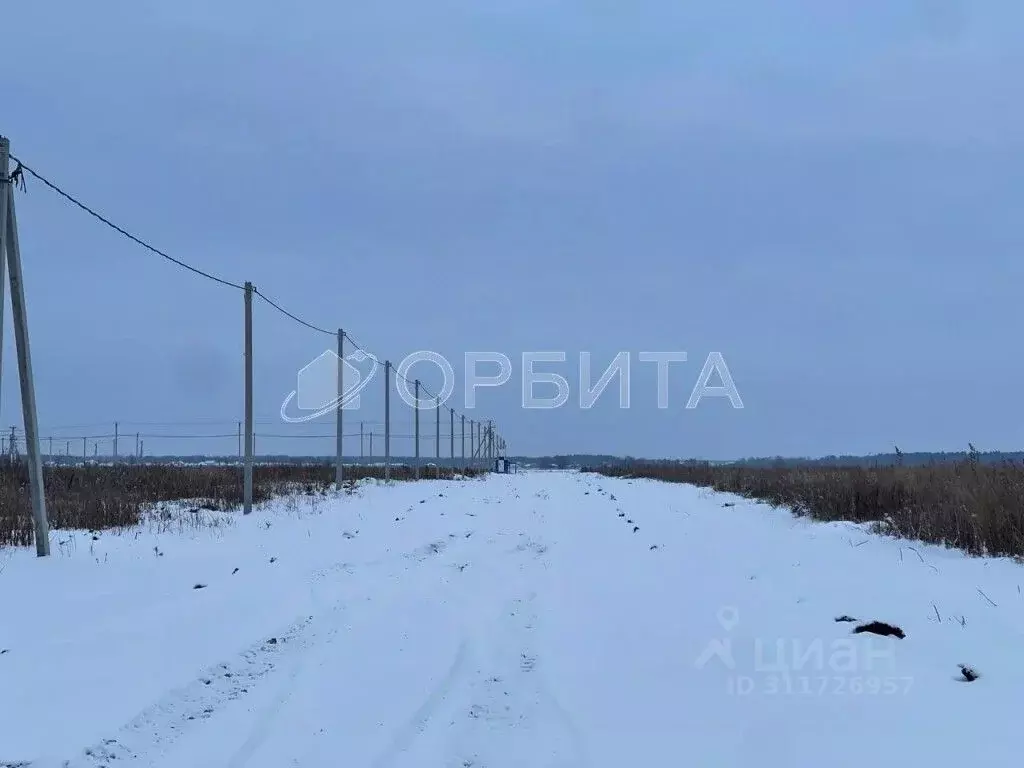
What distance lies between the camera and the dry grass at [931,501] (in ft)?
24.9

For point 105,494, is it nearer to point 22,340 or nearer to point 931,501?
point 22,340

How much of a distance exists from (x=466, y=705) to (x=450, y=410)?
162ft

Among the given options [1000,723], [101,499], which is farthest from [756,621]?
[101,499]

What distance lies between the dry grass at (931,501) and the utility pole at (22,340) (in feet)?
32.3

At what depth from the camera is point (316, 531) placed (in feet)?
39.4

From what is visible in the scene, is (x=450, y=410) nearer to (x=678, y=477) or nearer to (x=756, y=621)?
(x=678, y=477)

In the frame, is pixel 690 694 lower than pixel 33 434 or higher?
lower

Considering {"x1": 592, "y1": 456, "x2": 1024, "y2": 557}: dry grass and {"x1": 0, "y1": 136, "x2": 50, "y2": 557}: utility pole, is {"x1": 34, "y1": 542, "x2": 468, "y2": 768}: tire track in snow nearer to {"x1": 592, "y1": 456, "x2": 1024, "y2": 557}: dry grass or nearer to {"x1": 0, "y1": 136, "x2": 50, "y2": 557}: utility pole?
{"x1": 0, "y1": 136, "x2": 50, "y2": 557}: utility pole

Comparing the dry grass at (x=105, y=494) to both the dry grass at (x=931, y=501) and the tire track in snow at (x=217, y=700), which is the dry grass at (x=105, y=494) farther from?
the dry grass at (x=931, y=501)

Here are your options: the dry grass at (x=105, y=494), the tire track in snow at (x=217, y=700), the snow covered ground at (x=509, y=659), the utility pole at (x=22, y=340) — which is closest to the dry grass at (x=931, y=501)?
the snow covered ground at (x=509, y=659)

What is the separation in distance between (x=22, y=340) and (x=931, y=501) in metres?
11.2

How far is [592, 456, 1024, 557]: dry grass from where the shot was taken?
7.59 metres

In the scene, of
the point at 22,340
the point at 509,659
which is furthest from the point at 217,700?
the point at 22,340

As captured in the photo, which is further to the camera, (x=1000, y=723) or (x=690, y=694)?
(x=690, y=694)
